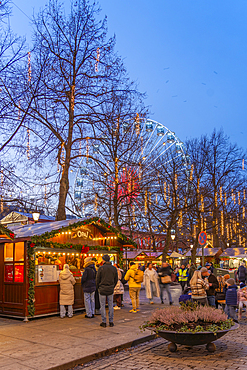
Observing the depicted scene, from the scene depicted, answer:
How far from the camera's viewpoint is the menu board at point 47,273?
1175cm

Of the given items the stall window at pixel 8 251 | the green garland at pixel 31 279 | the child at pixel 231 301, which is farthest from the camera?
the stall window at pixel 8 251

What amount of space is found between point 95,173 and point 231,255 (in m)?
23.0

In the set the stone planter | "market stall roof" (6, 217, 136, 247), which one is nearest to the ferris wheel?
"market stall roof" (6, 217, 136, 247)

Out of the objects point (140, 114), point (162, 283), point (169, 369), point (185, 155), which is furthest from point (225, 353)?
point (185, 155)

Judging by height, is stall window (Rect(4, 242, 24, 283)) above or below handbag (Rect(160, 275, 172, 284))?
above

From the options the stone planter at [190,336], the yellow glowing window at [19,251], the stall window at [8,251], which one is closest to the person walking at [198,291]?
the stone planter at [190,336]

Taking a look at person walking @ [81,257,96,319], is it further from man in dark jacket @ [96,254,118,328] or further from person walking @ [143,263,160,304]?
person walking @ [143,263,160,304]

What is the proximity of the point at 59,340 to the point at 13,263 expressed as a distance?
4387 millimetres

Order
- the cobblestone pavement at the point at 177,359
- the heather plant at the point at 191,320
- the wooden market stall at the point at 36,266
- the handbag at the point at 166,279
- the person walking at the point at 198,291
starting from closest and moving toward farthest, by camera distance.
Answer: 1. the cobblestone pavement at the point at 177,359
2. the heather plant at the point at 191,320
3. the person walking at the point at 198,291
4. the wooden market stall at the point at 36,266
5. the handbag at the point at 166,279

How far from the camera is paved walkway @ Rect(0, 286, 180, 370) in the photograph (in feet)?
21.4

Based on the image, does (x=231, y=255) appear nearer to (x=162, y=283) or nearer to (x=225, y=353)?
(x=162, y=283)

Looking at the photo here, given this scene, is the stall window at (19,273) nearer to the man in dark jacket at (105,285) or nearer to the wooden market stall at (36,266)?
the wooden market stall at (36,266)

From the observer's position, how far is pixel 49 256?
1290 centimetres

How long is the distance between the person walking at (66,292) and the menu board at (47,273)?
1.50ft
